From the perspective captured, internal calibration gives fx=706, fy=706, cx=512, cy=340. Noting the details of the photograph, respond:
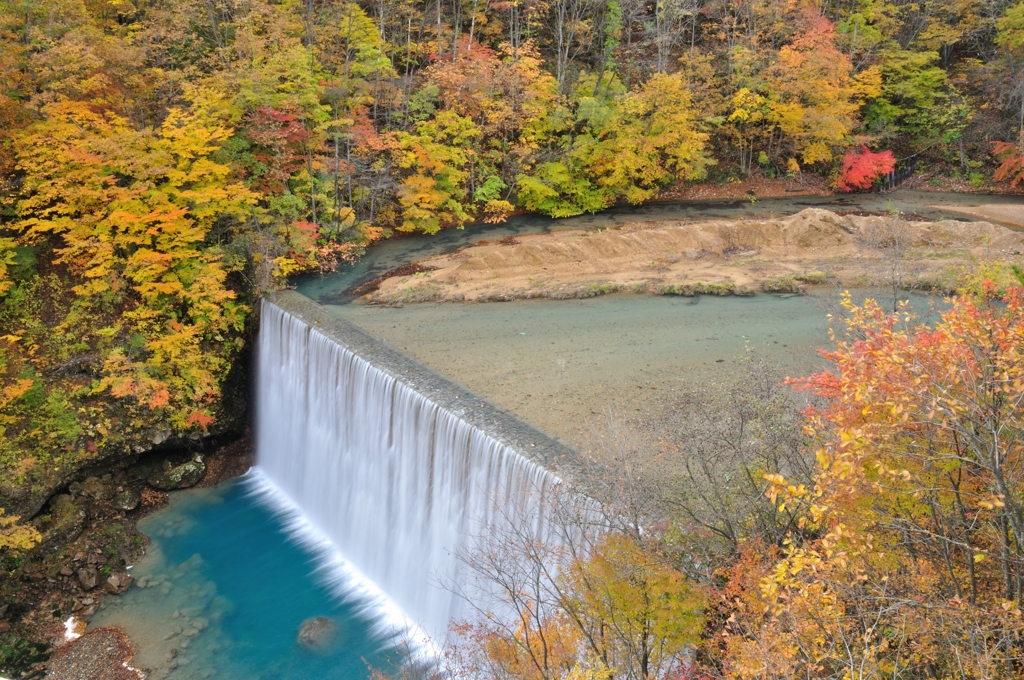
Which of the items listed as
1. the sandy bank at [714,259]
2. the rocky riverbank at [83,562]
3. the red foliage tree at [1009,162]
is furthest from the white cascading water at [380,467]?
the red foliage tree at [1009,162]

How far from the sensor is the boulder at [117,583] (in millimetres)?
14667

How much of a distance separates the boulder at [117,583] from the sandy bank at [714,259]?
9183 millimetres

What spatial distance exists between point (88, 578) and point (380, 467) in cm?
643

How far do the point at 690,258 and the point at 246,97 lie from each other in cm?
1446

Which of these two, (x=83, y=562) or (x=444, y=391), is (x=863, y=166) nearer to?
(x=444, y=391)

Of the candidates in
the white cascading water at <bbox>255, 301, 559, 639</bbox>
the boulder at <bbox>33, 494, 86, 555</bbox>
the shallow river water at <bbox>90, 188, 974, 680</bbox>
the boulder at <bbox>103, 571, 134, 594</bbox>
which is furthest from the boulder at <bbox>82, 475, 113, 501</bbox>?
the white cascading water at <bbox>255, 301, 559, 639</bbox>

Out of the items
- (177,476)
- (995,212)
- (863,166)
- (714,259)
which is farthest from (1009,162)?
(177,476)

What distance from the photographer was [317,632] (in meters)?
13.6

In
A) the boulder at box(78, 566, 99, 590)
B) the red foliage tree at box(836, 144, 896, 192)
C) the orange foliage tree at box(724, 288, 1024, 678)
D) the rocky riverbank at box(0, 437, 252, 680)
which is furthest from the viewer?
the red foliage tree at box(836, 144, 896, 192)

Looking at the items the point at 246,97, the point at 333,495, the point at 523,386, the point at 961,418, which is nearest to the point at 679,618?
the point at 961,418

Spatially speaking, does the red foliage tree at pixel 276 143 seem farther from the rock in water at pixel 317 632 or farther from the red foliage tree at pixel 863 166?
the red foliage tree at pixel 863 166

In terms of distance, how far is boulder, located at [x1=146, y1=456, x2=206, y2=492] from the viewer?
17656mm

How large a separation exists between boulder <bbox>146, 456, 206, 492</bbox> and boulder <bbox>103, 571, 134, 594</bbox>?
2.96 metres

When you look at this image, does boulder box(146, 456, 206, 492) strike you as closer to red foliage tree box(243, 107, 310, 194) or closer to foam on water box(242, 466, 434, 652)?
foam on water box(242, 466, 434, 652)
